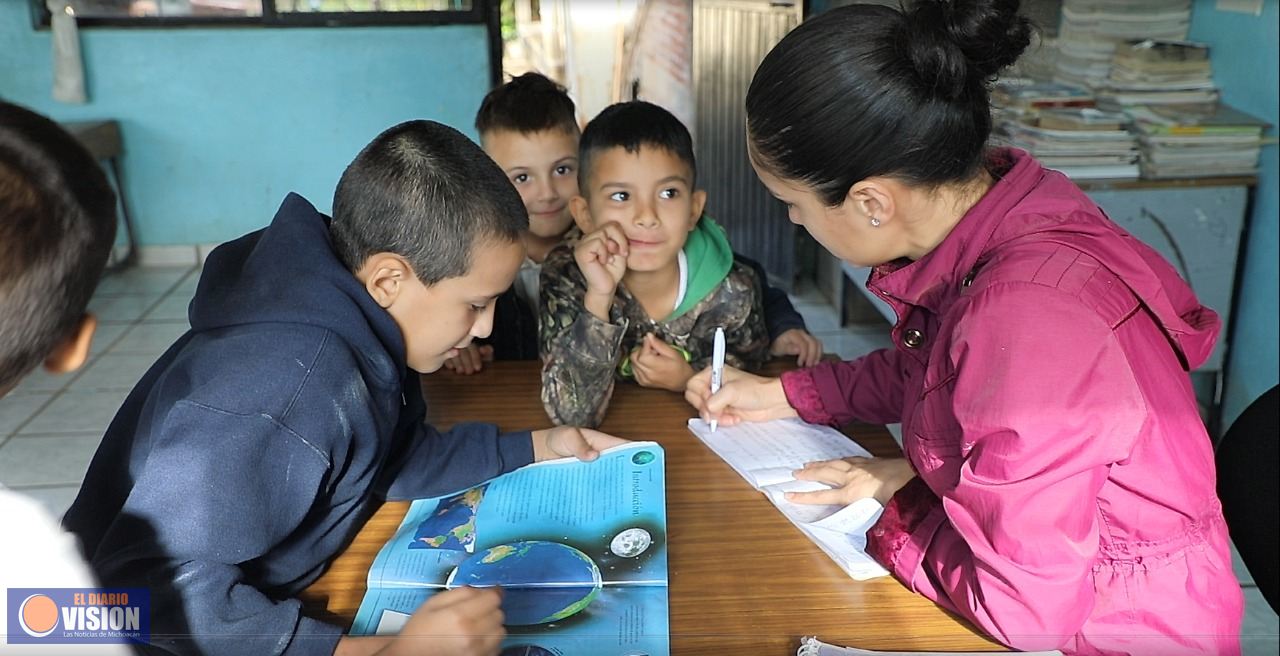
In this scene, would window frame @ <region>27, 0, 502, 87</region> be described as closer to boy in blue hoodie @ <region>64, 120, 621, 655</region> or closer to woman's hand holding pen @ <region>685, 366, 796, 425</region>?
woman's hand holding pen @ <region>685, 366, 796, 425</region>

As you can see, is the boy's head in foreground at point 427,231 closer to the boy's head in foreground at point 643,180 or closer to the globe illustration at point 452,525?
the globe illustration at point 452,525

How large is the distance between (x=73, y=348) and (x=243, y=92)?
13.0 feet

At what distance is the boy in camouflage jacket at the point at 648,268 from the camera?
138cm

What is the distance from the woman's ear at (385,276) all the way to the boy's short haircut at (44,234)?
0.35 metres

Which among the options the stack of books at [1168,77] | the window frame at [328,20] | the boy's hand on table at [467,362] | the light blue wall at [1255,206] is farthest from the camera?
the window frame at [328,20]

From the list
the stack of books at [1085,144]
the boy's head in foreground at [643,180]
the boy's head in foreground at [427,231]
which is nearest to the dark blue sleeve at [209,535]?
the boy's head in foreground at [427,231]

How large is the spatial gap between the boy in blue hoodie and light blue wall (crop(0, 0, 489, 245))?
3250 millimetres

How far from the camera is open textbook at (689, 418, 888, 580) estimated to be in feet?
3.16

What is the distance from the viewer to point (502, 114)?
6.00 feet

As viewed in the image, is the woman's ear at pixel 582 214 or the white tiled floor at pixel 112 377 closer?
the woman's ear at pixel 582 214

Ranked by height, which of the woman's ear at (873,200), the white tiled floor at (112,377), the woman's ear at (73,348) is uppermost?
the woman's ear at (873,200)

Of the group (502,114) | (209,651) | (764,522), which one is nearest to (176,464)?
(209,651)

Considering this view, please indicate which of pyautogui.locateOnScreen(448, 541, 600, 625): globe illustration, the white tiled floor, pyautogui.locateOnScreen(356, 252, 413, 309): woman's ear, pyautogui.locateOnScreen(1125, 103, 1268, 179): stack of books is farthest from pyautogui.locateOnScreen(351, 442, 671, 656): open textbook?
pyautogui.locateOnScreen(1125, 103, 1268, 179): stack of books

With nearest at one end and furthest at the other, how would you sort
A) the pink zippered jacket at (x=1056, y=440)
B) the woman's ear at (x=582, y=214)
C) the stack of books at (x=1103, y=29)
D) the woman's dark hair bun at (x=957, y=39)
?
the pink zippered jacket at (x=1056, y=440), the woman's dark hair bun at (x=957, y=39), the woman's ear at (x=582, y=214), the stack of books at (x=1103, y=29)
